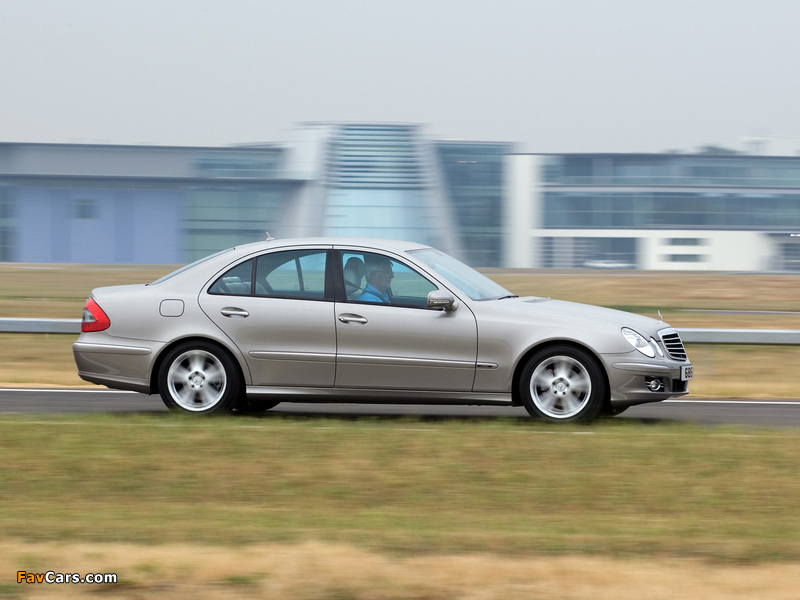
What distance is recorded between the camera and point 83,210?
74.2m

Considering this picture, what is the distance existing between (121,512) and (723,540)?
2.96m

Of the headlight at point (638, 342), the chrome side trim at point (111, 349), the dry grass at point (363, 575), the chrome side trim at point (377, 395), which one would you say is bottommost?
the dry grass at point (363, 575)

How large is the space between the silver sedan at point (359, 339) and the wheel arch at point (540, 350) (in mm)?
11

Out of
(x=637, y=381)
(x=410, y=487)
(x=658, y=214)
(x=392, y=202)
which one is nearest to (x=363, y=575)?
(x=410, y=487)

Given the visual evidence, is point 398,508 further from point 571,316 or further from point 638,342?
point 638,342

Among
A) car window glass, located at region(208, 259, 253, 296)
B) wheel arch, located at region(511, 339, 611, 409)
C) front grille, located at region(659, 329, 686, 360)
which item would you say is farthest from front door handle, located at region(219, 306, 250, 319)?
front grille, located at region(659, 329, 686, 360)

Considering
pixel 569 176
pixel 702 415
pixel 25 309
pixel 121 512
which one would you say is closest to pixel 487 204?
pixel 569 176

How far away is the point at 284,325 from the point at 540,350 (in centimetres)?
200

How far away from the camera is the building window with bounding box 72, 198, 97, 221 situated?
7412cm

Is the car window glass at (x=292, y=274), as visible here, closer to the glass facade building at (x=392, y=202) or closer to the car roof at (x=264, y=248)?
the car roof at (x=264, y=248)

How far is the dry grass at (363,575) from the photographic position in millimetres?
4336

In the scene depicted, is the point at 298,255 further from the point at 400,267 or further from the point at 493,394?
the point at 493,394

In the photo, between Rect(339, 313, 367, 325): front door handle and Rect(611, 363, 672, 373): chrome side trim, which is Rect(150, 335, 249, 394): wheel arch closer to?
Rect(339, 313, 367, 325): front door handle

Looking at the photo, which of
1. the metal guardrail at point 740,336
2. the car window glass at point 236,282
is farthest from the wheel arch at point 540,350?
the metal guardrail at point 740,336
